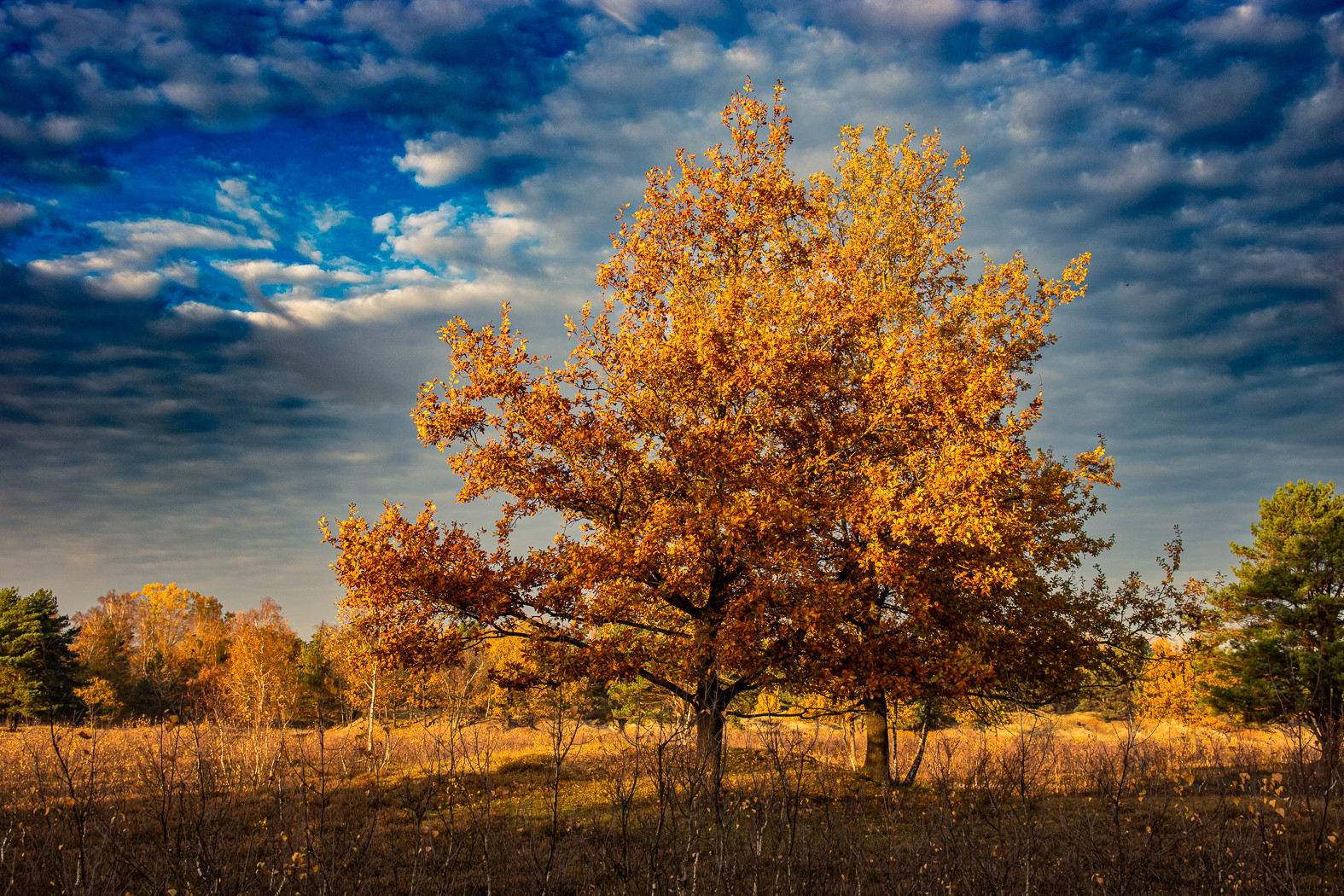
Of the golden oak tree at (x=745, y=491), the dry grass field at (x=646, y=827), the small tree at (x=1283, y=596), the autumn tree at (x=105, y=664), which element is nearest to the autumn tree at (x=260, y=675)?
the autumn tree at (x=105, y=664)

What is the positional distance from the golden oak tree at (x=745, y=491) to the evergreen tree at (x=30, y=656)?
40.4 metres

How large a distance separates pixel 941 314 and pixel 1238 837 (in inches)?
544

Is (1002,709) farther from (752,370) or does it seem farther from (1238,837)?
(1238,837)

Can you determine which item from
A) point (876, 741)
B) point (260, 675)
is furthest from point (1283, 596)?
point (260, 675)

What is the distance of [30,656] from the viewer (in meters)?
41.2

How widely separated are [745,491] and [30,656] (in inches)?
1862

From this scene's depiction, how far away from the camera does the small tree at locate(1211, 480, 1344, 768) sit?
25234 millimetres

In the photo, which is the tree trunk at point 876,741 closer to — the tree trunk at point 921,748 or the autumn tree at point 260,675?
the tree trunk at point 921,748

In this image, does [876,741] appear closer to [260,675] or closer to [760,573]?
[760,573]

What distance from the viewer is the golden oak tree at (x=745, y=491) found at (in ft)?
42.4

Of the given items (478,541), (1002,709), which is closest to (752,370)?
(478,541)

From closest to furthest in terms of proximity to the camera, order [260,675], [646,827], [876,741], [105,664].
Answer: [646,827]
[876,741]
[260,675]
[105,664]

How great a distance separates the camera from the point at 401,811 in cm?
1327

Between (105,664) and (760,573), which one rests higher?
(760,573)
